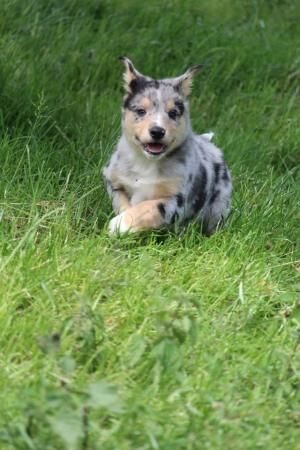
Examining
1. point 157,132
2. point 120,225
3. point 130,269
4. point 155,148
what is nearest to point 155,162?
point 155,148

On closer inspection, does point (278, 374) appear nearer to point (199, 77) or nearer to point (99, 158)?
point (99, 158)

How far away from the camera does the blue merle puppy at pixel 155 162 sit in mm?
6586

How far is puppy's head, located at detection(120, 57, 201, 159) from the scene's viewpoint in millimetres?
6609

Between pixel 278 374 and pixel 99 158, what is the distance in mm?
2861

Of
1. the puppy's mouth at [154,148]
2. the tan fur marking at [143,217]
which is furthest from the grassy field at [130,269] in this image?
the puppy's mouth at [154,148]

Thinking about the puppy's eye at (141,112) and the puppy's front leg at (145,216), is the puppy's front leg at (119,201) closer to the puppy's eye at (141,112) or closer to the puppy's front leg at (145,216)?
the puppy's front leg at (145,216)

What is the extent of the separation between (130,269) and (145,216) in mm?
659

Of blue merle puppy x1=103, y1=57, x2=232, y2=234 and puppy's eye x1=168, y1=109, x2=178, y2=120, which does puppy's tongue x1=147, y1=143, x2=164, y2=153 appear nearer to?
blue merle puppy x1=103, y1=57, x2=232, y2=234

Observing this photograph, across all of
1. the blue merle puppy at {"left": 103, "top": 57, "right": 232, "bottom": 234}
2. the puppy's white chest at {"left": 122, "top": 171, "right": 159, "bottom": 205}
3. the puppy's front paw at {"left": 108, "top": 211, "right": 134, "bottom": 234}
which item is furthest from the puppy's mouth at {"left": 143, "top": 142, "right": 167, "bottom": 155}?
the puppy's front paw at {"left": 108, "top": 211, "right": 134, "bottom": 234}

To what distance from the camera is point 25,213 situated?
6.43m

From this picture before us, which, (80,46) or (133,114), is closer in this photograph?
(133,114)

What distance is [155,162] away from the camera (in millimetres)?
6762

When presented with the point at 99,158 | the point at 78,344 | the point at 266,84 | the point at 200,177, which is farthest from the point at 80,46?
the point at 78,344

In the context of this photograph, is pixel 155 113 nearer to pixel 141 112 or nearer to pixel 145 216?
pixel 141 112
